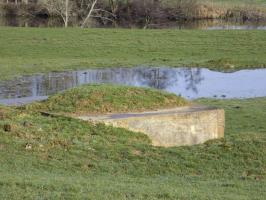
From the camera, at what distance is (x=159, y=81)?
24.2 metres

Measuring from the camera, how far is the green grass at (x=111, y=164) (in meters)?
8.13

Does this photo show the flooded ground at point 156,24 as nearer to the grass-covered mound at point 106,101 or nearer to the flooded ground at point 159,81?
the flooded ground at point 159,81

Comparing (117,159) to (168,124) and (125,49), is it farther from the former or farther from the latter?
(125,49)

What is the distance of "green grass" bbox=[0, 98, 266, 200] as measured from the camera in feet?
26.7

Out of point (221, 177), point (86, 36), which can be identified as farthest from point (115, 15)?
point (221, 177)

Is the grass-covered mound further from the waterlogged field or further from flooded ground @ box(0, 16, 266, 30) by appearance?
flooded ground @ box(0, 16, 266, 30)

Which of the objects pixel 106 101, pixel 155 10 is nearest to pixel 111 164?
pixel 106 101

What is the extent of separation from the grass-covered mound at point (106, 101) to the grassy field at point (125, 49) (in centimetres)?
1272

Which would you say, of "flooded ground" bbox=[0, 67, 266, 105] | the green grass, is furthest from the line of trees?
the green grass

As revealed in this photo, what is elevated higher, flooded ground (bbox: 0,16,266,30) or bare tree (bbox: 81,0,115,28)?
bare tree (bbox: 81,0,115,28)

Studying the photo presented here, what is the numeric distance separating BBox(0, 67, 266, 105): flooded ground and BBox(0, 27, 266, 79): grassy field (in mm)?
1339

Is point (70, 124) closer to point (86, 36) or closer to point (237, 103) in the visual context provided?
point (237, 103)

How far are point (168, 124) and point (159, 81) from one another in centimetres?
1188

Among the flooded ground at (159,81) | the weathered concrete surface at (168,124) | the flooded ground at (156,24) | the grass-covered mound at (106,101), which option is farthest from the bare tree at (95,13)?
→ the weathered concrete surface at (168,124)
